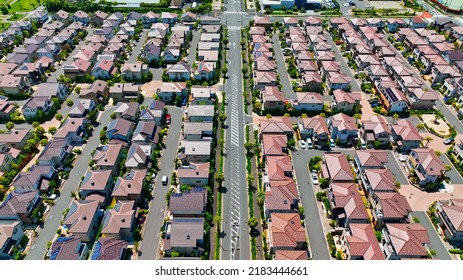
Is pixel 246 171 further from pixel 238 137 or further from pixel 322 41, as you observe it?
pixel 322 41

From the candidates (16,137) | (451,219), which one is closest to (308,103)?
(451,219)

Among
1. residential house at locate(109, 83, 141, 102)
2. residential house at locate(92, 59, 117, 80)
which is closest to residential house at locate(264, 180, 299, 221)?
residential house at locate(109, 83, 141, 102)

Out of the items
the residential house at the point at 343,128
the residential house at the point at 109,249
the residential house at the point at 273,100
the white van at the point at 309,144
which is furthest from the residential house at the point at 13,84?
the residential house at the point at 343,128

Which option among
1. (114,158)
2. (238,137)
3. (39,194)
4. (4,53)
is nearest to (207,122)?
(238,137)

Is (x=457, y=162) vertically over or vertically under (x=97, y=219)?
over

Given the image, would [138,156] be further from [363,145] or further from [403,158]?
[403,158]

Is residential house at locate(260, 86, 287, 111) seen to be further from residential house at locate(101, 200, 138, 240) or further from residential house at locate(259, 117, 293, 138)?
residential house at locate(101, 200, 138, 240)

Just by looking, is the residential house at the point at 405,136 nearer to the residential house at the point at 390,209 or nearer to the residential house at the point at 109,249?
the residential house at the point at 390,209
